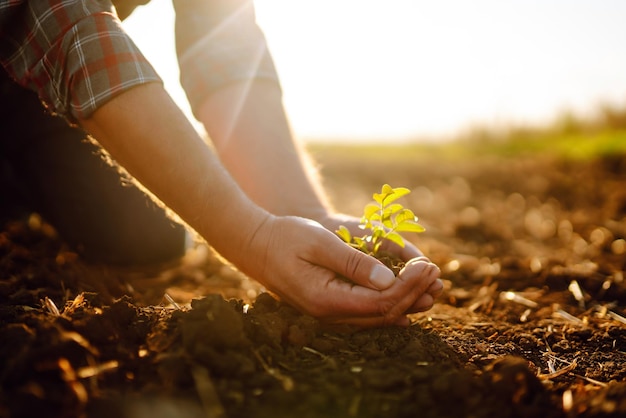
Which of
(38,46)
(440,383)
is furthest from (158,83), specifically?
(440,383)

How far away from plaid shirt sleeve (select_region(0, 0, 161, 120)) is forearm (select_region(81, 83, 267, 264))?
0.14ft

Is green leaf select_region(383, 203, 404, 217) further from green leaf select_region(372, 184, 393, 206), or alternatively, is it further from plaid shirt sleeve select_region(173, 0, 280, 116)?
plaid shirt sleeve select_region(173, 0, 280, 116)

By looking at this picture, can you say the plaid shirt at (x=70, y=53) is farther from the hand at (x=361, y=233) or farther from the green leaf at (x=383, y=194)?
the hand at (x=361, y=233)

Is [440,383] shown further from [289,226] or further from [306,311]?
[289,226]

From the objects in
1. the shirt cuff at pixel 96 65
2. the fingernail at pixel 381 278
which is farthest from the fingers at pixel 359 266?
the shirt cuff at pixel 96 65

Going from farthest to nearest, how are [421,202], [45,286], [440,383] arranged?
[421,202] < [45,286] < [440,383]

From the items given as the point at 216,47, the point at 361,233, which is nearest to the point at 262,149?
the point at 216,47

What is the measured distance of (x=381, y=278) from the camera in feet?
4.84

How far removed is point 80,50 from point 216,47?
0.89 meters

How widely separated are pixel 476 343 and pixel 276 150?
44.7 inches

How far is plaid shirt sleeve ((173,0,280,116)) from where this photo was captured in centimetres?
230

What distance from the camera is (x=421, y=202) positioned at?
5.96 meters

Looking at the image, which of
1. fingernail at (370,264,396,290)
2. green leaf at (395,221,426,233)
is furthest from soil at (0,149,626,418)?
green leaf at (395,221,426,233)

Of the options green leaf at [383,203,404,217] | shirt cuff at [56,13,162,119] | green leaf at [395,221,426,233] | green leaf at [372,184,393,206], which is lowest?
green leaf at [395,221,426,233]
